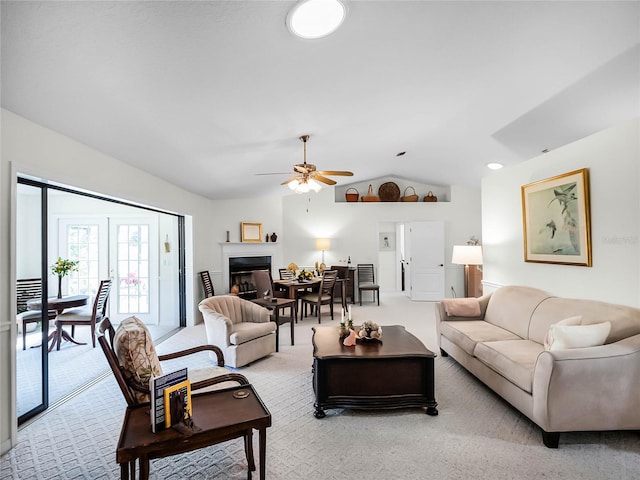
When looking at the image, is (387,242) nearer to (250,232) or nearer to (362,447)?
(250,232)

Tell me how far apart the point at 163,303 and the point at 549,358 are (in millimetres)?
5537

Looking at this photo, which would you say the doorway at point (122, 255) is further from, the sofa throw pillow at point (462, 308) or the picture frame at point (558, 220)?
the picture frame at point (558, 220)

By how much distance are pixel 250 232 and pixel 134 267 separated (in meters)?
2.42

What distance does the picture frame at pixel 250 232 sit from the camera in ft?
24.1

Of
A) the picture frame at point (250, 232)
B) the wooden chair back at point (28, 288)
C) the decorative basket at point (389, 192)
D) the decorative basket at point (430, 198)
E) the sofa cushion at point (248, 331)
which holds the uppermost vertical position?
the decorative basket at point (389, 192)

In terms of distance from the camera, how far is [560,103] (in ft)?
12.0

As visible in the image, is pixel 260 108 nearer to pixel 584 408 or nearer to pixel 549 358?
pixel 549 358

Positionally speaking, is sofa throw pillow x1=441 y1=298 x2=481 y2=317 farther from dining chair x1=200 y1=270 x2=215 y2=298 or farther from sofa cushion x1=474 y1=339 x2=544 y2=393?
dining chair x1=200 y1=270 x2=215 y2=298

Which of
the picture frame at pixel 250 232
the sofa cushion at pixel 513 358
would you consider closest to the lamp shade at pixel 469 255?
the sofa cushion at pixel 513 358

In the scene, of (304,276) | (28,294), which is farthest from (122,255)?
(304,276)

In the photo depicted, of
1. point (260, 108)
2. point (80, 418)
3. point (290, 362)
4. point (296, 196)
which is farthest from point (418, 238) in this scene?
point (80, 418)

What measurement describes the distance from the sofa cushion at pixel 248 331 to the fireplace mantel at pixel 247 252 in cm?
307

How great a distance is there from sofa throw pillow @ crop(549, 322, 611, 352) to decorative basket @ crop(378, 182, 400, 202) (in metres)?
6.00

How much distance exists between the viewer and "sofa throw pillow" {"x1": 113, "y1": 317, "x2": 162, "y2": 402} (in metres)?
1.93
